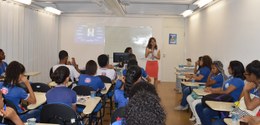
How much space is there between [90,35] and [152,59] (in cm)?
398

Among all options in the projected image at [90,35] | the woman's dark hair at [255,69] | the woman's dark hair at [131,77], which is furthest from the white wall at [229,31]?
the projected image at [90,35]

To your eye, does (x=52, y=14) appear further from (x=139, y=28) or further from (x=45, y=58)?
(x=139, y=28)

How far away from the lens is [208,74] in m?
6.09

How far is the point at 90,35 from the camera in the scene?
10.6 meters

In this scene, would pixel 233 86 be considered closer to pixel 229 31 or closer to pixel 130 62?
pixel 130 62

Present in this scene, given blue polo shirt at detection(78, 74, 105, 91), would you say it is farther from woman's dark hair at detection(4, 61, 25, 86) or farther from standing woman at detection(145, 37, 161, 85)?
standing woman at detection(145, 37, 161, 85)

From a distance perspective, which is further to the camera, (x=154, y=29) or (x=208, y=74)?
(x=154, y=29)

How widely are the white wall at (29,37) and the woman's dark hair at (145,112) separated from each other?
5.92 meters

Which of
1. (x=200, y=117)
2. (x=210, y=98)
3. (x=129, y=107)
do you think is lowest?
(x=200, y=117)

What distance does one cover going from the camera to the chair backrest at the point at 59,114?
112 inches

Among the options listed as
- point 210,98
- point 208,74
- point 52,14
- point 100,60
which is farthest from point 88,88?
point 52,14

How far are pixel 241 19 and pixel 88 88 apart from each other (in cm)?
322

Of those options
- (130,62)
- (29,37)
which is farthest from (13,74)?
(29,37)

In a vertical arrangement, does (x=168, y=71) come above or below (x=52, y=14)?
below
